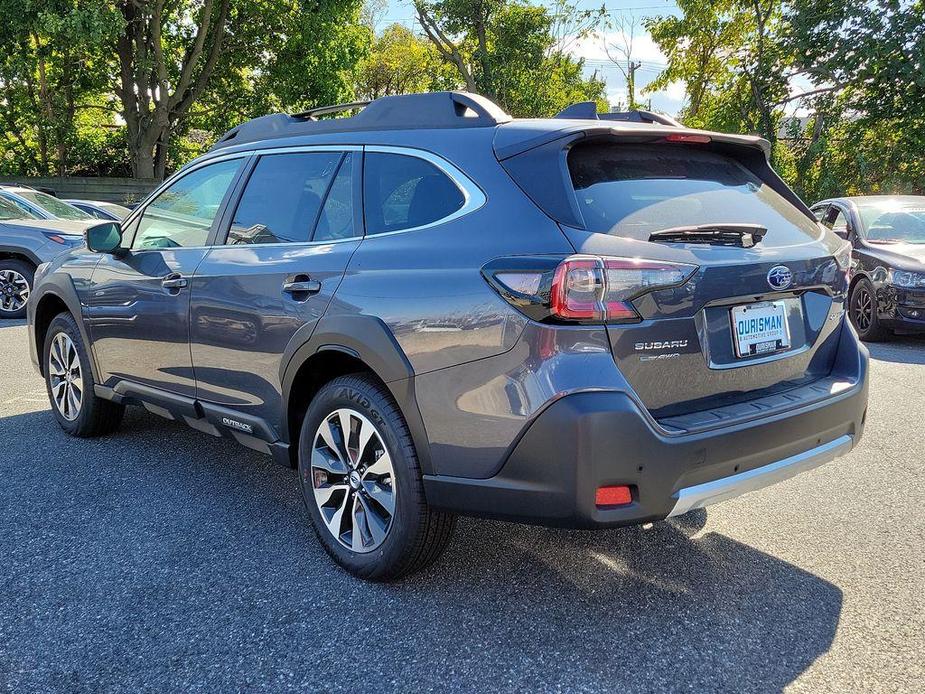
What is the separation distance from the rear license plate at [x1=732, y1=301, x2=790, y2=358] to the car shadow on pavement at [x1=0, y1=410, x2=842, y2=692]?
0.93 meters

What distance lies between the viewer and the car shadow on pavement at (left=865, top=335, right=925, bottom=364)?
791 centimetres

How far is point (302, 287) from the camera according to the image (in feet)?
10.8

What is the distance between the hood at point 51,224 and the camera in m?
10.8

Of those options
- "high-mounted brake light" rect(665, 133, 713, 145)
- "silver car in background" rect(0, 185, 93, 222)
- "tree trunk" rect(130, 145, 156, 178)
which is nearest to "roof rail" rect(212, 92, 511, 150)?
"high-mounted brake light" rect(665, 133, 713, 145)

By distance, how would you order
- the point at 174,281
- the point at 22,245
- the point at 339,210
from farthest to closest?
1. the point at 22,245
2. the point at 174,281
3. the point at 339,210

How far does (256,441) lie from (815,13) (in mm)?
18595

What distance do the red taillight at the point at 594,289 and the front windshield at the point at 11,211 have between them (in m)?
10.8

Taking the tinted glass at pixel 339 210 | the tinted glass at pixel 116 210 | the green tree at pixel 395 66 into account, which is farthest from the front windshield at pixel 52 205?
the green tree at pixel 395 66

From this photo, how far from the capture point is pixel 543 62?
2606 cm

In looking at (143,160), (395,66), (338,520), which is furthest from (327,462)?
(395,66)

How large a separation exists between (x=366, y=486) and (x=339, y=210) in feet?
3.75

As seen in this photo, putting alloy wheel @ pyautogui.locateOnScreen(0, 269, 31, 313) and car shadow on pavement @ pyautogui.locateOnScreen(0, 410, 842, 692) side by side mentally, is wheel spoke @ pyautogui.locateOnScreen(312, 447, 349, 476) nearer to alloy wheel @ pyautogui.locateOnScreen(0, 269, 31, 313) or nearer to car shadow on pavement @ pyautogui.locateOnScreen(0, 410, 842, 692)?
car shadow on pavement @ pyautogui.locateOnScreen(0, 410, 842, 692)

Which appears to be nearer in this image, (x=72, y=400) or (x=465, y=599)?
(x=465, y=599)

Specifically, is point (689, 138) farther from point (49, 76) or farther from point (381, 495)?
point (49, 76)
